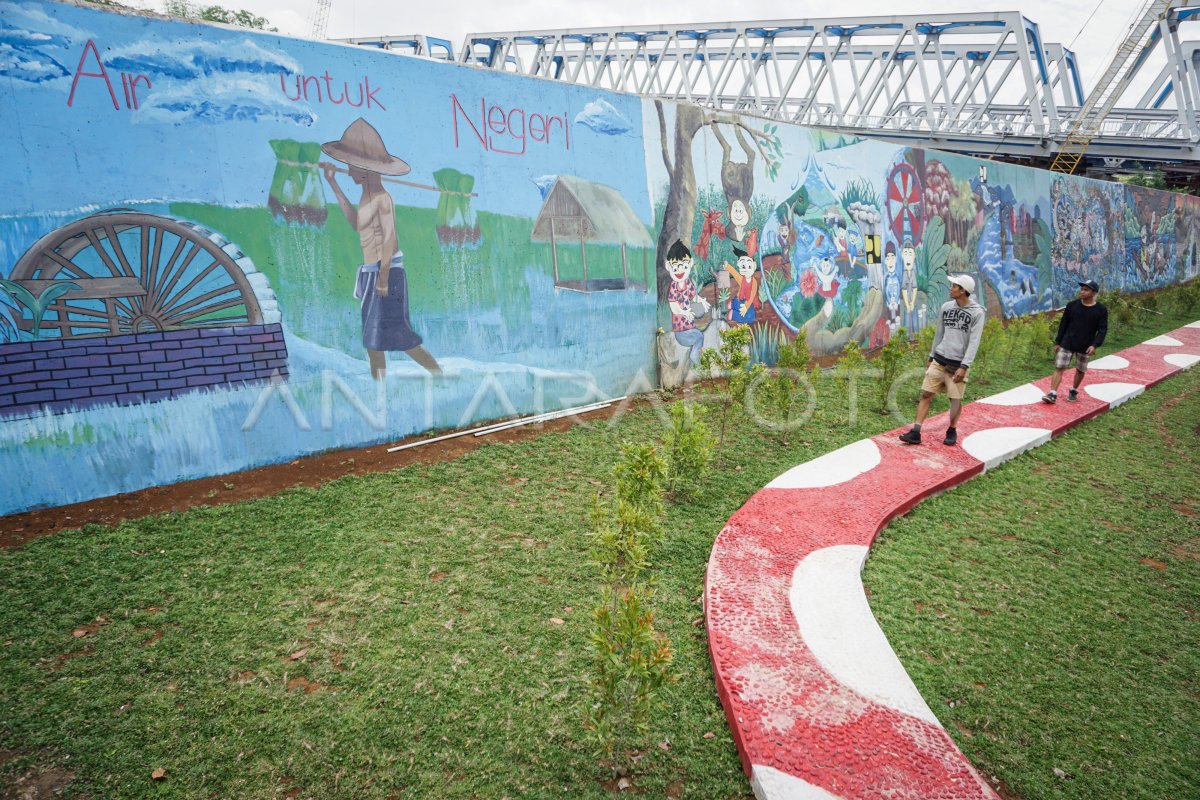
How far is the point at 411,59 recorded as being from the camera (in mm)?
A: 5723

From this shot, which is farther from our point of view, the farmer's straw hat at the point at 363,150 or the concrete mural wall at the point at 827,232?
the concrete mural wall at the point at 827,232

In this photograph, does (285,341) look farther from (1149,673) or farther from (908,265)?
(908,265)

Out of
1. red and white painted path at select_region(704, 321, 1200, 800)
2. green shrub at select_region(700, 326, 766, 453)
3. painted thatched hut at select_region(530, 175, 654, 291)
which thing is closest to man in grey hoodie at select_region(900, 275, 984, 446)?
red and white painted path at select_region(704, 321, 1200, 800)

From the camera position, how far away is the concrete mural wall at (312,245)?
4.24 meters

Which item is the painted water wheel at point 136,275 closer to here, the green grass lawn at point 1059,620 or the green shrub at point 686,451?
the green shrub at point 686,451

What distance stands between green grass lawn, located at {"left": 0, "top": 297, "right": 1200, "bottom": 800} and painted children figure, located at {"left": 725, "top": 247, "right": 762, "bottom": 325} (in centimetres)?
444

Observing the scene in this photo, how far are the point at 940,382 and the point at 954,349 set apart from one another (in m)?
0.37

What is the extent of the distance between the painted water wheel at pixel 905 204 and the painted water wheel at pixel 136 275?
36.3ft

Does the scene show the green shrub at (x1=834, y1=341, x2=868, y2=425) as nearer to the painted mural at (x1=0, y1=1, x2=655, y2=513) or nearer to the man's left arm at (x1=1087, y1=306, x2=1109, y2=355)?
the man's left arm at (x1=1087, y1=306, x2=1109, y2=355)

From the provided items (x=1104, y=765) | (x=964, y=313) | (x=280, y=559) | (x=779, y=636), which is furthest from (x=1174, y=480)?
(x=280, y=559)

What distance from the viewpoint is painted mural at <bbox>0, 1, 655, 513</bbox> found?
13.8 ft

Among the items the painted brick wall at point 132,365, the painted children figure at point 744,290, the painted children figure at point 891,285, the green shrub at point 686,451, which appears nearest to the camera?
the painted brick wall at point 132,365

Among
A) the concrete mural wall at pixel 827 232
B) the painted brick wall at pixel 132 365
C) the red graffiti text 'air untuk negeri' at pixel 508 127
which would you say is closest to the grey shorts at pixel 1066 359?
the concrete mural wall at pixel 827 232

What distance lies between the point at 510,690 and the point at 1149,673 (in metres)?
3.27
